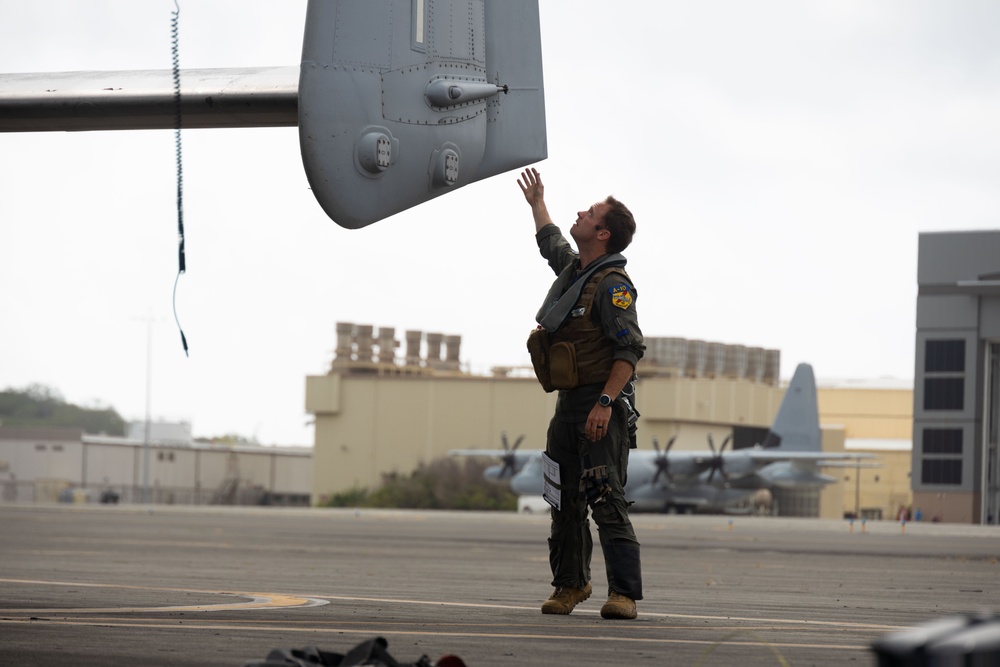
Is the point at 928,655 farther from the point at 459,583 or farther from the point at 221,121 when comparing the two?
the point at 459,583

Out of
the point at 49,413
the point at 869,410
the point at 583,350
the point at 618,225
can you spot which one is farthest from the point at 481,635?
the point at 49,413

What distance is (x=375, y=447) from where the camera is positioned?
77.9 m

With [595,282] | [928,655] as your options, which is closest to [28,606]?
[595,282]

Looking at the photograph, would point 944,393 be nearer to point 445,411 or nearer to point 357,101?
point 445,411

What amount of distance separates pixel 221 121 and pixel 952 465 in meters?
49.4

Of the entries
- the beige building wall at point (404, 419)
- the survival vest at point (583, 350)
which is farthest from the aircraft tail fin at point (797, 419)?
the survival vest at point (583, 350)

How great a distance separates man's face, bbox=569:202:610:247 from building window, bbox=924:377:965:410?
48249 mm

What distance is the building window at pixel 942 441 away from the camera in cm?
5084

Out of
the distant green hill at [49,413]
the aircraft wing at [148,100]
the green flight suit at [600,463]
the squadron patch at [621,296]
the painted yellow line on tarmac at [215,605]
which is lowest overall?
the distant green hill at [49,413]

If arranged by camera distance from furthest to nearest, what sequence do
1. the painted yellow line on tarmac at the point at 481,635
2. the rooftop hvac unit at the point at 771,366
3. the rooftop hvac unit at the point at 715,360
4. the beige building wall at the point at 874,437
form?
the beige building wall at the point at 874,437 → the rooftop hvac unit at the point at 771,366 → the rooftop hvac unit at the point at 715,360 → the painted yellow line on tarmac at the point at 481,635

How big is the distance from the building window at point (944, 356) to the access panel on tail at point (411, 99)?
47228mm

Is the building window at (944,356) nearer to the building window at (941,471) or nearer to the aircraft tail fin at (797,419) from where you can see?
the building window at (941,471)

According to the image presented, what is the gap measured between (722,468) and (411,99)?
2009 inches

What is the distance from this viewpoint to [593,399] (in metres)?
5.96
